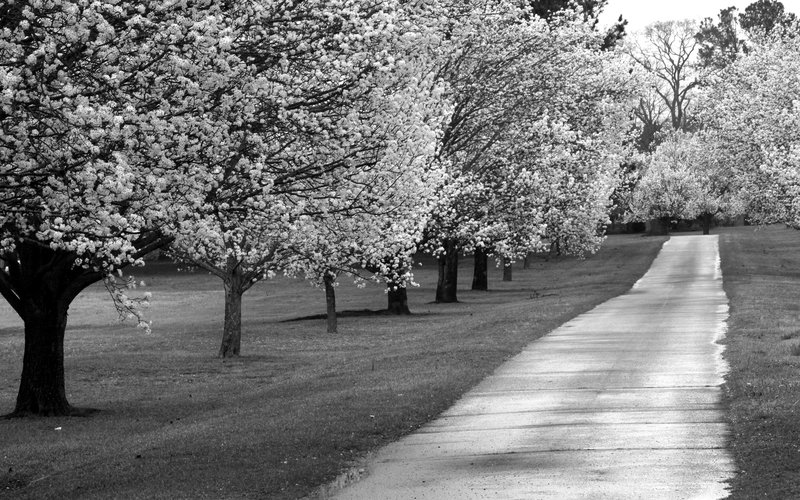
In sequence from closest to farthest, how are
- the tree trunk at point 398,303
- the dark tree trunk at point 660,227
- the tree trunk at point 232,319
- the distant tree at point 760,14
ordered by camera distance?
1. the tree trunk at point 232,319
2. the tree trunk at point 398,303
3. the distant tree at point 760,14
4. the dark tree trunk at point 660,227

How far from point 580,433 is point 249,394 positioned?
9433 mm

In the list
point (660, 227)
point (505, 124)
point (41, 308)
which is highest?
point (505, 124)

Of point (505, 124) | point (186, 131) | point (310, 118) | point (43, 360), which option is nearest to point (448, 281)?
point (505, 124)

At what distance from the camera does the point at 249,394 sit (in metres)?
22.1

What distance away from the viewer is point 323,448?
13.5 meters

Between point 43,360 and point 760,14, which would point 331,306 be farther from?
point 760,14

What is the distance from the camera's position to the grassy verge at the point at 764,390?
1138 cm

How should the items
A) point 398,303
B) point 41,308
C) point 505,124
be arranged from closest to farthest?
point 41,308, point 505,124, point 398,303

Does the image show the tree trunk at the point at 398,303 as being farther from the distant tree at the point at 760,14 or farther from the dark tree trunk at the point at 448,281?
the distant tree at the point at 760,14

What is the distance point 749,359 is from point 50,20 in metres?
14.6

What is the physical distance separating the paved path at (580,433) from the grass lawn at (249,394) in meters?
0.67

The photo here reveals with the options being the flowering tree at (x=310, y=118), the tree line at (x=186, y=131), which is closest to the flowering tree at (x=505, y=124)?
the tree line at (x=186, y=131)

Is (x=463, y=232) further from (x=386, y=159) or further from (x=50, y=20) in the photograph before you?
(x=50, y=20)

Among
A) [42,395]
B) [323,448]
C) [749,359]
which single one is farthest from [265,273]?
[323,448]
